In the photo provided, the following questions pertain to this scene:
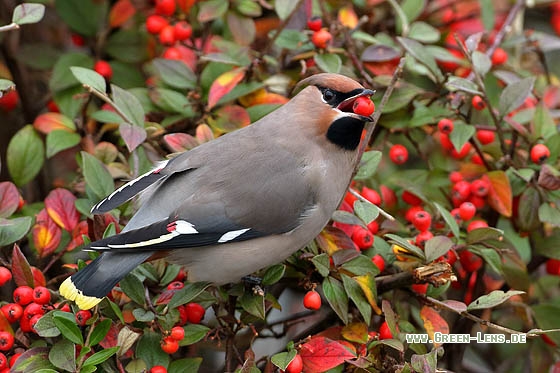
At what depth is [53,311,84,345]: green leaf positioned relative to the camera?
2.01m

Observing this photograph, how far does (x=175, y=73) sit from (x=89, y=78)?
1.12 feet

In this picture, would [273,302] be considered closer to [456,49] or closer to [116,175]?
[116,175]

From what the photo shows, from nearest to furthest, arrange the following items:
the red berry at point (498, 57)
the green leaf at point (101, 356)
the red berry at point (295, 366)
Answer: the green leaf at point (101, 356) < the red berry at point (295, 366) < the red berry at point (498, 57)

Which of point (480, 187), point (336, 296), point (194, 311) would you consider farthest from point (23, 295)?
point (480, 187)

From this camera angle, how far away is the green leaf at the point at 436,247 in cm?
225

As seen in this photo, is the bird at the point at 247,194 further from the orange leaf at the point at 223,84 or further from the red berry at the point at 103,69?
the red berry at the point at 103,69

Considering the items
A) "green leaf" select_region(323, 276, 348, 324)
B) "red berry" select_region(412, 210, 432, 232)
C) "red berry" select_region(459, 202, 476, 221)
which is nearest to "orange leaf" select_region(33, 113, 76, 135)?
"green leaf" select_region(323, 276, 348, 324)

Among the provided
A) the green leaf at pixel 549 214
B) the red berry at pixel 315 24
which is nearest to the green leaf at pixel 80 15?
the red berry at pixel 315 24

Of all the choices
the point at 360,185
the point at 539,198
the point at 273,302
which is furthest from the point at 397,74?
the point at 273,302

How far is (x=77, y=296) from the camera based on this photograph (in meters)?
2.07

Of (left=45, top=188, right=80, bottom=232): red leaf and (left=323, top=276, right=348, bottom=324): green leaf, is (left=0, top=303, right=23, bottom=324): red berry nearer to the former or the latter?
(left=45, top=188, right=80, bottom=232): red leaf

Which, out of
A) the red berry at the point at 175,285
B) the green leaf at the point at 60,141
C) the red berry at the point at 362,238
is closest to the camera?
the red berry at the point at 175,285

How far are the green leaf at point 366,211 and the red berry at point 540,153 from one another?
619 mm

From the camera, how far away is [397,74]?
2463 mm
